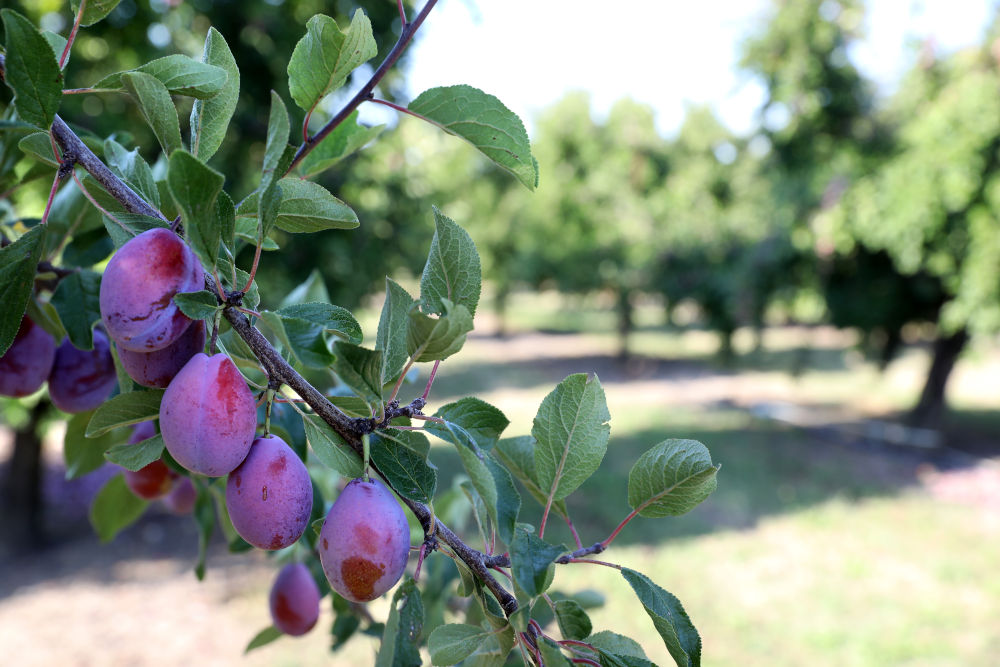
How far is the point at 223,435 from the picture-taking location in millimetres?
339

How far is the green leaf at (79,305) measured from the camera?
46cm

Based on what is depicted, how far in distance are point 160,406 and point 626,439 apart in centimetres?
623

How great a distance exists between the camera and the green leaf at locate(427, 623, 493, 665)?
37 centimetres

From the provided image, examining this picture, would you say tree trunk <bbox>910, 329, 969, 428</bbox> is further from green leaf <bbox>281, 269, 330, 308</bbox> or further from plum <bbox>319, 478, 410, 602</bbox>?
plum <bbox>319, 478, 410, 602</bbox>

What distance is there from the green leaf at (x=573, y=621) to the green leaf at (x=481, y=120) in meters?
0.24

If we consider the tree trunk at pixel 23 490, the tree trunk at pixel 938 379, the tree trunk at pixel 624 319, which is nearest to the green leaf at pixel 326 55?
the tree trunk at pixel 23 490

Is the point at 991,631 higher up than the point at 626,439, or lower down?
higher up

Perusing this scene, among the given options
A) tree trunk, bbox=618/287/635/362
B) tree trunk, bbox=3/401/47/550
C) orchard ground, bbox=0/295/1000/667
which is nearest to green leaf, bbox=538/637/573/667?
orchard ground, bbox=0/295/1000/667

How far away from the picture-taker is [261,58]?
2805 millimetres

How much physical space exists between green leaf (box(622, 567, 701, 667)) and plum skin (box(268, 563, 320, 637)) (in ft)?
1.12

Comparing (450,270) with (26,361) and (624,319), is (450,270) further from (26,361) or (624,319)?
(624,319)

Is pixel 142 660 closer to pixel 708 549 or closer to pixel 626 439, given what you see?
pixel 708 549

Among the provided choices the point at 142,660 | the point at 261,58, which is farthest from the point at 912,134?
the point at 142,660

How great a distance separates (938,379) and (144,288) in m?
7.60
